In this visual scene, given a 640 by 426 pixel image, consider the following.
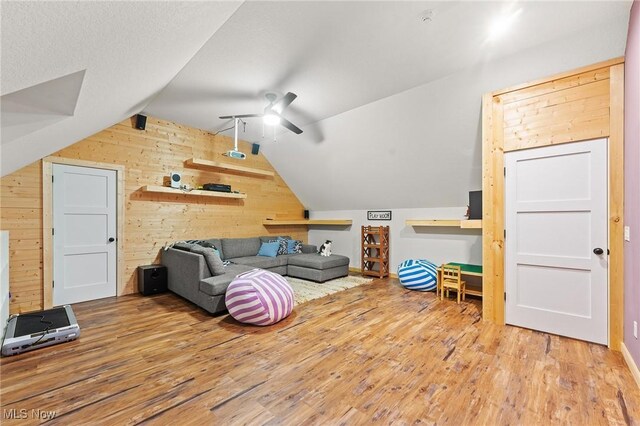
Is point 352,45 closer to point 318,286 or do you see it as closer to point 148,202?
point 318,286

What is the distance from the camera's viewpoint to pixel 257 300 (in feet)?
10.3

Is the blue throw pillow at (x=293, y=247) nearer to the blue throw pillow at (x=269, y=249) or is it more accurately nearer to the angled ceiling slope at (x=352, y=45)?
the blue throw pillow at (x=269, y=249)

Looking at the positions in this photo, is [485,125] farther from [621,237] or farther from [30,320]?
[30,320]

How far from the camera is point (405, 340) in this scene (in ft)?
9.48

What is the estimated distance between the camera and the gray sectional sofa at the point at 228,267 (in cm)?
363

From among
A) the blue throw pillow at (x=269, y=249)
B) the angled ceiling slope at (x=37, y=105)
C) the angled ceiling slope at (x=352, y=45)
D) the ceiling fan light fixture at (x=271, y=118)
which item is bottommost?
the blue throw pillow at (x=269, y=249)

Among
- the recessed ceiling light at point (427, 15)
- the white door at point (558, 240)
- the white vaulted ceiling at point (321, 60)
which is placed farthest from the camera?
the white door at point (558, 240)

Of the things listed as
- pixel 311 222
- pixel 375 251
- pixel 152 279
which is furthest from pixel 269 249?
pixel 375 251

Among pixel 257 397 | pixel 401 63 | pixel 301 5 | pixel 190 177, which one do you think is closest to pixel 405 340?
pixel 257 397

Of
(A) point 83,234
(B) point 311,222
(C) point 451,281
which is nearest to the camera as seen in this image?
(A) point 83,234

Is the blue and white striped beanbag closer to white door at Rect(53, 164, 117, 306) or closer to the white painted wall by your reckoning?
the white painted wall

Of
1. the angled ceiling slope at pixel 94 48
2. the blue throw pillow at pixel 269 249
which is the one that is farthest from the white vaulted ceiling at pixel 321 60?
the blue throw pillow at pixel 269 249

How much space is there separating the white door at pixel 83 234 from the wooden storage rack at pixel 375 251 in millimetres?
4550

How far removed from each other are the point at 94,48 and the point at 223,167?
402cm
